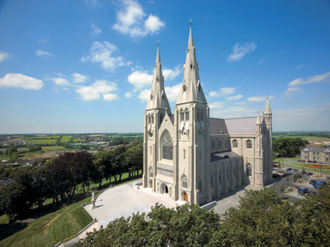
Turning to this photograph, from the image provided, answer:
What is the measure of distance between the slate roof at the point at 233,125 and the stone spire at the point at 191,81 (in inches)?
547

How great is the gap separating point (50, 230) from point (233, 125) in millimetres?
46144

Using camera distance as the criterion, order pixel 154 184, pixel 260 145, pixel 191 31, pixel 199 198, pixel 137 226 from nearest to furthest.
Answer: pixel 137 226
pixel 199 198
pixel 191 31
pixel 154 184
pixel 260 145

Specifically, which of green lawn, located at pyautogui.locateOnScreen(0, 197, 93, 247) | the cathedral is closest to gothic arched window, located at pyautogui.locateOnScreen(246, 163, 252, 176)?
the cathedral

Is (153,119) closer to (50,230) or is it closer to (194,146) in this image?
(194,146)

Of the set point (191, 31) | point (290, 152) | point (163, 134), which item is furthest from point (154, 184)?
point (290, 152)

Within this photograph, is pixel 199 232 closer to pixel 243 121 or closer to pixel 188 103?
pixel 188 103

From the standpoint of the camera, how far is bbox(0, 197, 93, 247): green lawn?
2341 centimetres

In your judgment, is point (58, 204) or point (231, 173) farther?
point (58, 204)

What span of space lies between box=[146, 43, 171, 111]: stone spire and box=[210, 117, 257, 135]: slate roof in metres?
15.0

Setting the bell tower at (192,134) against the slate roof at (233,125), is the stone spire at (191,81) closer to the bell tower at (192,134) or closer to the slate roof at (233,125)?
the bell tower at (192,134)

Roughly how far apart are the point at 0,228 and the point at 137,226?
1427 inches

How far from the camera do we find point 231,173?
36.3 metres

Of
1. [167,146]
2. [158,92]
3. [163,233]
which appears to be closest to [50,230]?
[167,146]

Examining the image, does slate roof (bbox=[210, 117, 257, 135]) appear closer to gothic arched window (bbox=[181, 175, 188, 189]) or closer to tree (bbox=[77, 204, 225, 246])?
gothic arched window (bbox=[181, 175, 188, 189])
